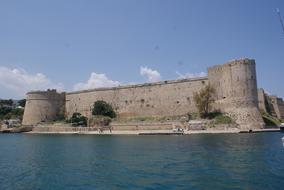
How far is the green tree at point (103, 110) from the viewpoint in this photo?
45.4 meters

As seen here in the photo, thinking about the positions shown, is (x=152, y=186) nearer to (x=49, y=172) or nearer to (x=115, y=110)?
(x=49, y=172)

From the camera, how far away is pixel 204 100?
36156 millimetres

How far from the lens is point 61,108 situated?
52969 millimetres

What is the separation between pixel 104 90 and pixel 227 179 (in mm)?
40049

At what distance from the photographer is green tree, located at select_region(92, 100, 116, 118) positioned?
45.4m

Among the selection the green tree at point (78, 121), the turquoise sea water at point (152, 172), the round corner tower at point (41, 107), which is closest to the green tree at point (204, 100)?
the green tree at point (78, 121)

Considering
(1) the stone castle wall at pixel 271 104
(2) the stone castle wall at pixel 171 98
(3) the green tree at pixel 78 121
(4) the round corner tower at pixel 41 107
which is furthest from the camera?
(4) the round corner tower at pixel 41 107

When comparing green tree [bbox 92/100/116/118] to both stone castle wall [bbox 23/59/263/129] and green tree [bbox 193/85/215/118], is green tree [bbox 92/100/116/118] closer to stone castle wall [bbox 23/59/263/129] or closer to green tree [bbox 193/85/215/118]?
stone castle wall [bbox 23/59/263/129]

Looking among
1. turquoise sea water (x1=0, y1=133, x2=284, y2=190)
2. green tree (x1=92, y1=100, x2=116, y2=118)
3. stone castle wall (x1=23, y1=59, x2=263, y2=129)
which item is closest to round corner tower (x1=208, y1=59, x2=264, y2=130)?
stone castle wall (x1=23, y1=59, x2=263, y2=129)

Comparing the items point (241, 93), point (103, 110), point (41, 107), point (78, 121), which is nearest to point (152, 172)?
point (241, 93)

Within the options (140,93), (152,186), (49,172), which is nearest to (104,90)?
(140,93)

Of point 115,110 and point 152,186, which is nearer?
point 152,186

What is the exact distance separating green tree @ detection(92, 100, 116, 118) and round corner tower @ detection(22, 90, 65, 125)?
30.9 feet

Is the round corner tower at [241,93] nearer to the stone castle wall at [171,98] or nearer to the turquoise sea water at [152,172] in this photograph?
the stone castle wall at [171,98]
